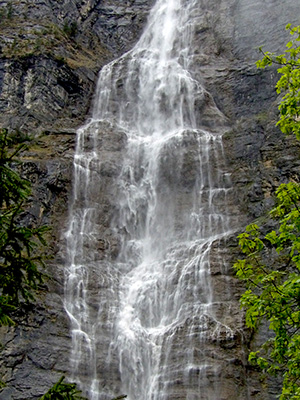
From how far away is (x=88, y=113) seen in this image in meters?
31.2

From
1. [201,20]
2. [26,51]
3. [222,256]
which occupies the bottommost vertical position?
[222,256]

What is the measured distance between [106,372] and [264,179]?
35.9 feet

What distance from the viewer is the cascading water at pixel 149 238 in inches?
704

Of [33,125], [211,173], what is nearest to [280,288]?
[211,173]

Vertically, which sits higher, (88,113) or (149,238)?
(88,113)

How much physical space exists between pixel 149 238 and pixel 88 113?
1105 cm

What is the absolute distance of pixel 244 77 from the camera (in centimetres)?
3012

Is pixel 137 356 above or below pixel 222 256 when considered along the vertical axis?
below

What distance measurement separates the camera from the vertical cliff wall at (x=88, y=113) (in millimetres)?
18250

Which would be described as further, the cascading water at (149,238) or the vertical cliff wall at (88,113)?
the vertical cliff wall at (88,113)

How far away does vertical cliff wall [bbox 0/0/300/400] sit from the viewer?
59.9 ft

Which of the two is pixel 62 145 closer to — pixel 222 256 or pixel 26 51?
pixel 26 51

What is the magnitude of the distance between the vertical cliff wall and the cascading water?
1.11 ft

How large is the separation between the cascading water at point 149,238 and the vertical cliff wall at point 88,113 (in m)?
0.34
